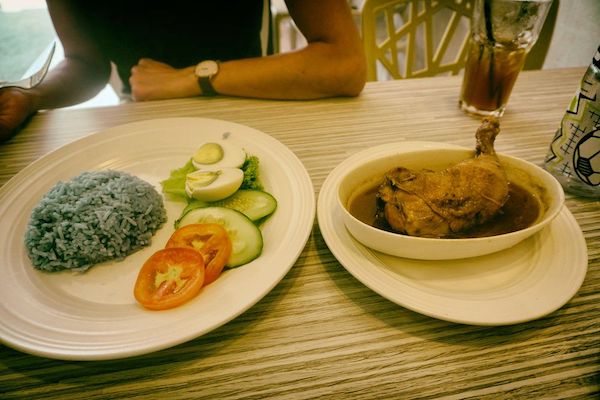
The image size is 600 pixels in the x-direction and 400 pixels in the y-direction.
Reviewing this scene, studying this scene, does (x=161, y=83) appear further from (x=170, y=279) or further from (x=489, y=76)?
(x=489, y=76)

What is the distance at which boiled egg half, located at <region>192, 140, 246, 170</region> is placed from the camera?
1413 millimetres

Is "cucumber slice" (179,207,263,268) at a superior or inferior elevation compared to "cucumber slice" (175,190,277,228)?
superior

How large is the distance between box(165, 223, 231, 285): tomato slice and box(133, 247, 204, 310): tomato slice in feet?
0.11

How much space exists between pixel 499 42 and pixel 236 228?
1488 millimetres

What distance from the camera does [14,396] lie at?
0.78 m

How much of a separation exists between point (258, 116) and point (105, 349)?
1.35m

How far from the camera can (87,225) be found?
108 cm

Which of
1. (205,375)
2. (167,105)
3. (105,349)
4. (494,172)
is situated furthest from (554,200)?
(167,105)

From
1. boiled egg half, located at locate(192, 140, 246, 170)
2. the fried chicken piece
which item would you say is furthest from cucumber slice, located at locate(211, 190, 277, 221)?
the fried chicken piece

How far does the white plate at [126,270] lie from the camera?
0.81m

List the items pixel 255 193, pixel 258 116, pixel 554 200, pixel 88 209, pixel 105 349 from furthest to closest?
pixel 258 116
pixel 255 193
pixel 88 209
pixel 554 200
pixel 105 349

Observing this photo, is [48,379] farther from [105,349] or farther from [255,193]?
[255,193]

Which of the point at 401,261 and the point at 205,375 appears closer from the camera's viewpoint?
the point at 205,375

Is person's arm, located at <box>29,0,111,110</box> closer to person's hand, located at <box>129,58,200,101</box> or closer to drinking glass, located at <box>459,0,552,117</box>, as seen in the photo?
person's hand, located at <box>129,58,200,101</box>
